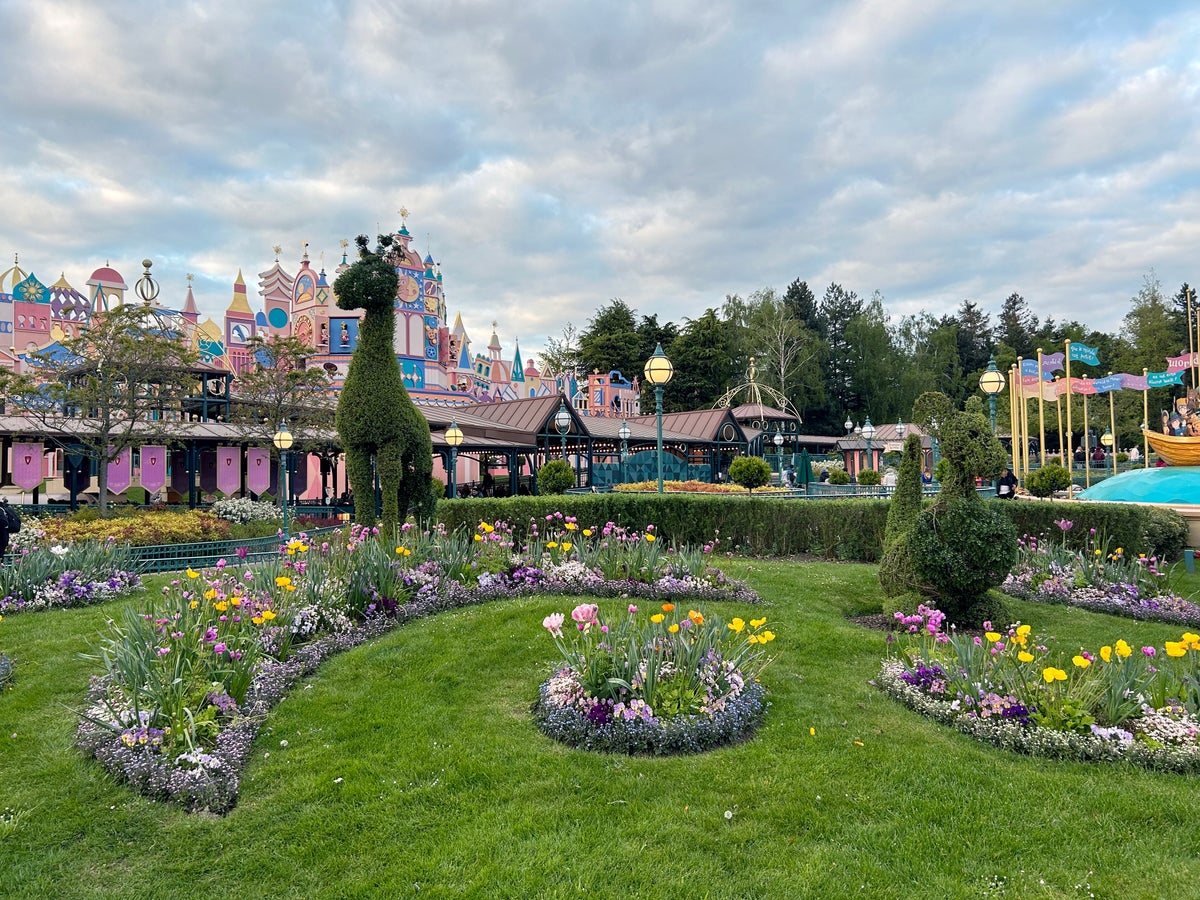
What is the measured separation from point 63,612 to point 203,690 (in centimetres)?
406

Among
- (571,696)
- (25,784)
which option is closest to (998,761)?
(571,696)

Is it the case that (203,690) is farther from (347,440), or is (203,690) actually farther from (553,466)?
(553,466)

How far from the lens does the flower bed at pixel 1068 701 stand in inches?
143

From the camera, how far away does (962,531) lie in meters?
5.90

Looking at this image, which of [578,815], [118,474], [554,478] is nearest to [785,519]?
[554,478]

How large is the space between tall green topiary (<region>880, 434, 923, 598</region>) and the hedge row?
3.09m

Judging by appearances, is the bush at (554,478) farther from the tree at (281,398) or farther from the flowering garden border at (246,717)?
the flowering garden border at (246,717)

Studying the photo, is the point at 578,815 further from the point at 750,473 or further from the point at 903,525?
the point at 750,473

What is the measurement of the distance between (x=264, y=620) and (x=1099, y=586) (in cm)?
845

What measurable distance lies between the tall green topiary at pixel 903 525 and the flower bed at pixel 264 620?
143 cm

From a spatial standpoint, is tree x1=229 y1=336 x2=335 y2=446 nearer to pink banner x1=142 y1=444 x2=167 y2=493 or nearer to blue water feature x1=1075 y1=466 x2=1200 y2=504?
pink banner x1=142 y1=444 x2=167 y2=493

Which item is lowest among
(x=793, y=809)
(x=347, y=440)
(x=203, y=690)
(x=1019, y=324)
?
(x=793, y=809)

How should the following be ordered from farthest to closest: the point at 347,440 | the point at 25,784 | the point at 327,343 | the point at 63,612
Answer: the point at 327,343 → the point at 347,440 → the point at 63,612 → the point at 25,784

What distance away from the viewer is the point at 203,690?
12.9 feet
